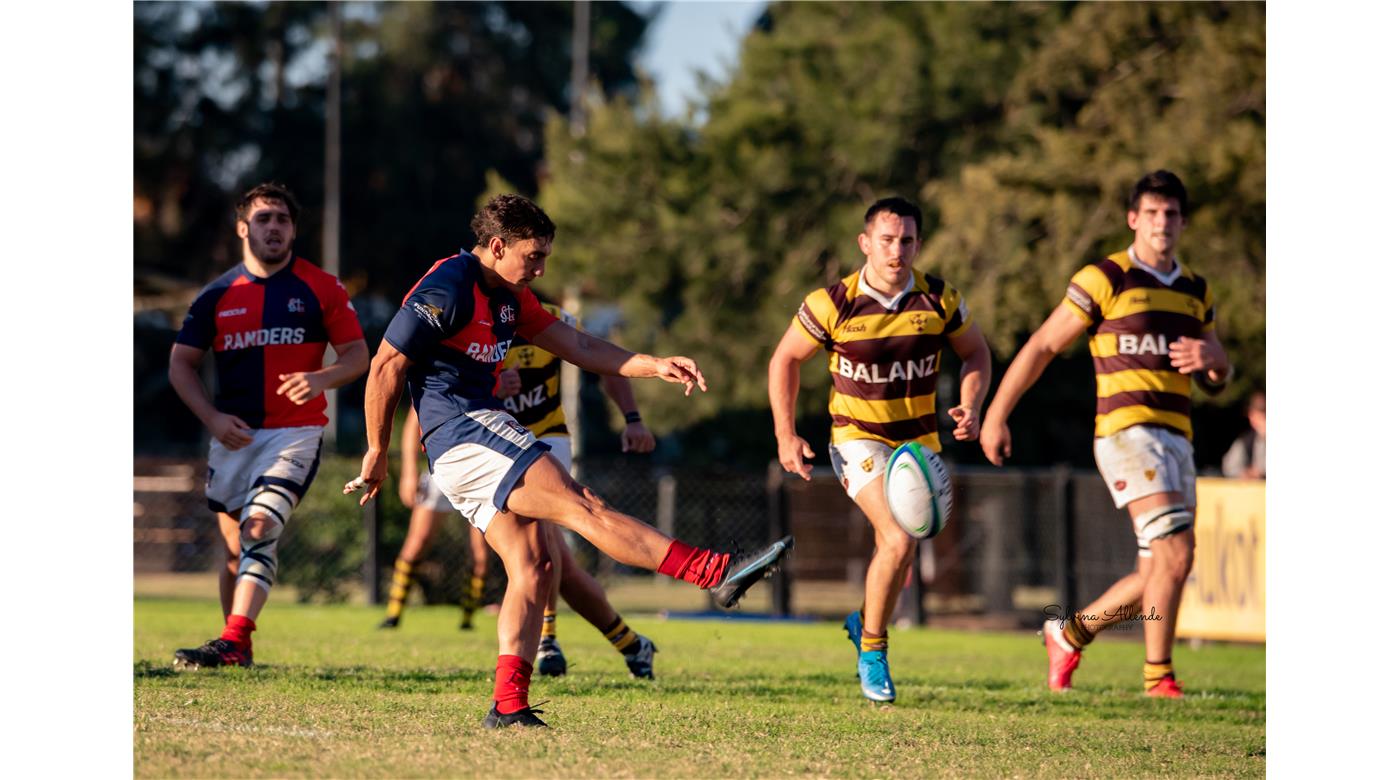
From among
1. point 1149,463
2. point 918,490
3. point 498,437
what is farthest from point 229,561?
point 1149,463

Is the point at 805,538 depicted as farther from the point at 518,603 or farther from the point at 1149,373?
the point at 518,603

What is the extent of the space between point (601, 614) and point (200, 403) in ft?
7.34

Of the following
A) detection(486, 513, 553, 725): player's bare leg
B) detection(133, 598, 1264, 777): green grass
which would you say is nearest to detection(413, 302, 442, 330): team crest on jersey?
detection(486, 513, 553, 725): player's bare leg

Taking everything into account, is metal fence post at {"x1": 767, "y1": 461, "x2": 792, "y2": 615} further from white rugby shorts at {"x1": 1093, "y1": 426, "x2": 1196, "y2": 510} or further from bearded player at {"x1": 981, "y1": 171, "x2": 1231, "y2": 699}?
white rugby shorts at {"x1": 1093, "y1": 426, "x2": 1196, "y2": 510}

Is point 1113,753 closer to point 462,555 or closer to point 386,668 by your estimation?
point 386,668

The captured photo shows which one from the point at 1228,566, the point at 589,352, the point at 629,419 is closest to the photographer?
the point at 589,352

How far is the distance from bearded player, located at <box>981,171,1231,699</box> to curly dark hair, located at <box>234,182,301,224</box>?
3.69 metres

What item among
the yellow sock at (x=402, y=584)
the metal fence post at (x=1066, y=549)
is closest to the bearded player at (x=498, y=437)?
the yellow sock at (x=402, y=584)

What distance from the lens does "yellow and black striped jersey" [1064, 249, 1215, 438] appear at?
344 inches

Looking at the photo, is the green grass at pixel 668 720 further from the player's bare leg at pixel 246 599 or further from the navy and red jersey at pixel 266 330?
the navy and red jersey at pixel 266 330

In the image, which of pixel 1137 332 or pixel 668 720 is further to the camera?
pixel 1137 332

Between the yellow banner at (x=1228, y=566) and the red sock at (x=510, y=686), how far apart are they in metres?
10.1

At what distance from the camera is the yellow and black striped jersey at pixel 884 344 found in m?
8.23

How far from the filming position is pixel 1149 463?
870 centimetres
